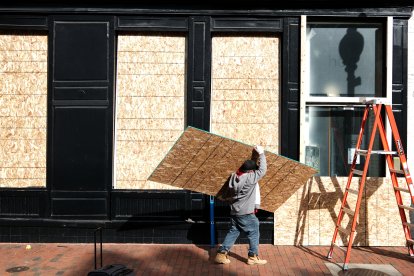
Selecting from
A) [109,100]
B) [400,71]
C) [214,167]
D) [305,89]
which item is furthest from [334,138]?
[109,100]

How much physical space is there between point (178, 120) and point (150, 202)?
5.21 feet

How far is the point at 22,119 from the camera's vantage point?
8.11 m

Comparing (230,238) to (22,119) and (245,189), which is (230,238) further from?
(22,119)

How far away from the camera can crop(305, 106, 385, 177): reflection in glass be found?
26.7 feet

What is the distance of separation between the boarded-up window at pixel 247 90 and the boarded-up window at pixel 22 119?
3.23m

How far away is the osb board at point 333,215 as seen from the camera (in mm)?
7777

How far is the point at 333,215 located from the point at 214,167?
8.78ft

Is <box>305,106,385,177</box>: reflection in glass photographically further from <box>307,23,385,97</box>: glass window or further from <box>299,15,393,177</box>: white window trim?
<box>307,23,385,97</box>: glass window

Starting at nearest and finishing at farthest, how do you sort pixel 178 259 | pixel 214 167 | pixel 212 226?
1. pixel 214 167
2. pixel 178 259
3. pixel 212 226

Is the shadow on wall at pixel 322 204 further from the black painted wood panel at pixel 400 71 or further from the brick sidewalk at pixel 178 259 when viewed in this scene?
the black painted wood panel at pixel 400 71

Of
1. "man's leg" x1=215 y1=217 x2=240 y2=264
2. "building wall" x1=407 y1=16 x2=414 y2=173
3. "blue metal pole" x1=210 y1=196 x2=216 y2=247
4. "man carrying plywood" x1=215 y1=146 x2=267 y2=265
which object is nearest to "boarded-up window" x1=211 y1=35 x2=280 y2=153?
"blue metal pole" x1=210 y1=196 x2=216 y2=247

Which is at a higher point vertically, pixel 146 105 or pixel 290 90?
pixel 290 90

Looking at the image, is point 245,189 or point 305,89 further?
point 305,89

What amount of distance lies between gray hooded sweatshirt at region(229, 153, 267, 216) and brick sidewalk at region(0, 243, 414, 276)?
88cm
